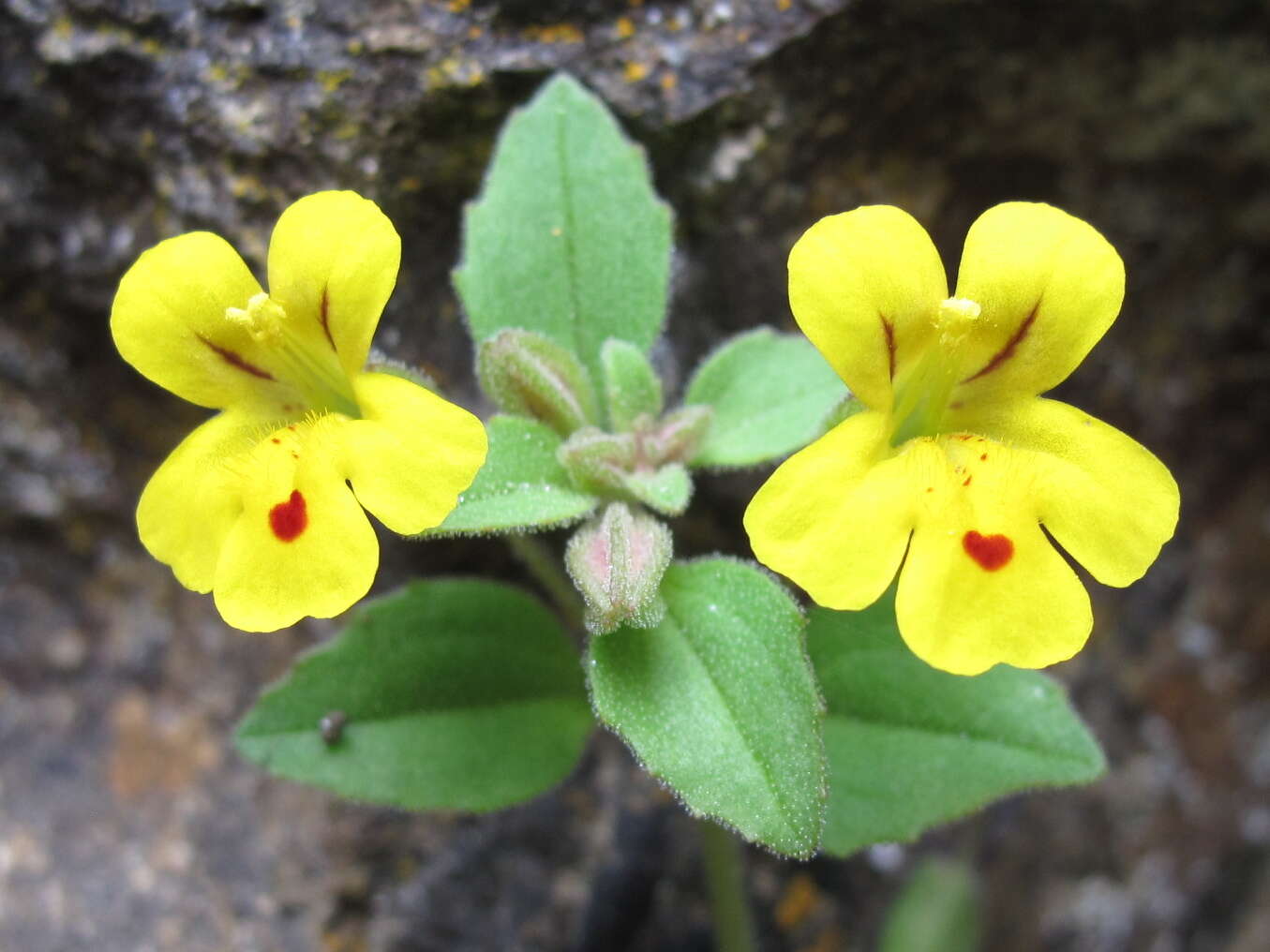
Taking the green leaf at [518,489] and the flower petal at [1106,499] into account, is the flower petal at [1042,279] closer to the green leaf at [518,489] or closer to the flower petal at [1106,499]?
the flower petal at [1106,499]

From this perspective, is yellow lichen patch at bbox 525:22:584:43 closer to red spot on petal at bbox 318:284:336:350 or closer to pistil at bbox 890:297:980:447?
red spot on petal at bbox 318:284:336:350

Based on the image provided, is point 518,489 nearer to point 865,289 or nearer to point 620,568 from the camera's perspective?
point 620,568

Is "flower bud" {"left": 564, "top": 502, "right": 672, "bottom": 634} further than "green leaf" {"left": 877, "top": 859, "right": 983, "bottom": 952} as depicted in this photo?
No

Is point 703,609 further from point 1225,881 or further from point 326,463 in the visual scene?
point 1225,881

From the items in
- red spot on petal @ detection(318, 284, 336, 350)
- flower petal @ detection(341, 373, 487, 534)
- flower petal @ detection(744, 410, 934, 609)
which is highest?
red spot on petal @ detection(318, 284, 336, 350)

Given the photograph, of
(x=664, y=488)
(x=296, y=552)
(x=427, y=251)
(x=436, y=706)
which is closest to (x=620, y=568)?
(x=664, y=488)

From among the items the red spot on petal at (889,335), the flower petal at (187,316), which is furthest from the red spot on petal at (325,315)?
the red spot on petal at (889,335)

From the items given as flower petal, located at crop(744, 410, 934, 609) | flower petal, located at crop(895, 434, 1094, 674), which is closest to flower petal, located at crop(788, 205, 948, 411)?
flower petal, located at crop(744, 410, 934, 609)
